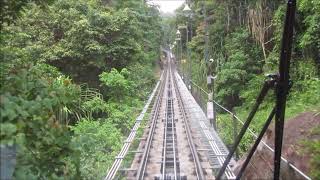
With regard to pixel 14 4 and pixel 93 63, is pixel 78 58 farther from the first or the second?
pixel 14 4

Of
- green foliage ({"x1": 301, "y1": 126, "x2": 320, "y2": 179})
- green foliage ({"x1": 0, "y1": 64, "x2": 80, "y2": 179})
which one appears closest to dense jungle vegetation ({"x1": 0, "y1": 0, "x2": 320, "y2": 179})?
green foliage ({"x1": 301, "y1": 126, "x2": 320, "y2": 179})

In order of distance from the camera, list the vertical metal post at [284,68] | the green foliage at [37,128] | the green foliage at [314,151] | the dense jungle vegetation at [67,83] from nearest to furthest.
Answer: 1. the green foliage at [37,128]
2. the dense jungle vegetation at [67,83]
3. the vertical metal post at [284,68]
4. the green foliage at [314,151]

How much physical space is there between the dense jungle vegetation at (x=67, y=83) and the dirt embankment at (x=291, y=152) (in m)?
3.11

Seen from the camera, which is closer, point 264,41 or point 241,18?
point 264,41

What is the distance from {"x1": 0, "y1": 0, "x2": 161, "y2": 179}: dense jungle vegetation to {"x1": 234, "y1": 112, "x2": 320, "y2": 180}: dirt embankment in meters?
3.11

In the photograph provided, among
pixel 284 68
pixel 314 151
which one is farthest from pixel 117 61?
pixel 284 68

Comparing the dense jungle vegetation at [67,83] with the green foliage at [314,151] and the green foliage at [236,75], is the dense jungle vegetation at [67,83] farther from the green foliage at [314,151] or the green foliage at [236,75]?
the green foliage at [236,75]

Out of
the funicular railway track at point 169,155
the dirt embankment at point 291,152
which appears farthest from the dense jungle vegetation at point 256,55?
the funicular railway track at point 169,155

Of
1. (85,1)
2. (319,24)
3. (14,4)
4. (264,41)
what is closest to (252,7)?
(264,41)

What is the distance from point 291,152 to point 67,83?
167 inches

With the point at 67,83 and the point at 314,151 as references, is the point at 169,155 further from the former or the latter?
the point at 67,83

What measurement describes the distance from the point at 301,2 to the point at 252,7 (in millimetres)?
12367

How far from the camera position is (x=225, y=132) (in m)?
16.0

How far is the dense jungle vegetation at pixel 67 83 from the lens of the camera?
17.1 feet
